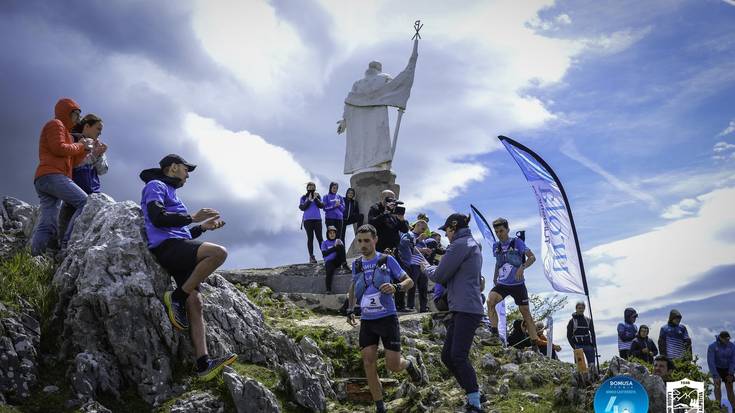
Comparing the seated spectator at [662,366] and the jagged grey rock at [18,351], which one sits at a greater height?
the jagged grey rock at [18,351]

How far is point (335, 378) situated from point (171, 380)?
2.50 metres

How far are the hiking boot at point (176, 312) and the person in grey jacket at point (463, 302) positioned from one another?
269 cm

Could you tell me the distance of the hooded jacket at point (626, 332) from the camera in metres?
11.9

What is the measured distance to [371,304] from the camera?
6957 millimetres

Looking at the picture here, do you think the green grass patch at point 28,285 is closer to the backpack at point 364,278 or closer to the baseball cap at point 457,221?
the backpack at point 364,278

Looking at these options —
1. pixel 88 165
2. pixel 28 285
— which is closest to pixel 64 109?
pixel 88 165

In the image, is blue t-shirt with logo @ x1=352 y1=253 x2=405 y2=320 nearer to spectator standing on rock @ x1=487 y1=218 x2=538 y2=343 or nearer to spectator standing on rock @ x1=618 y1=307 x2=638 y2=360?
spectator standing on rock @ x1=487 y1=218 x2=538 y2=343

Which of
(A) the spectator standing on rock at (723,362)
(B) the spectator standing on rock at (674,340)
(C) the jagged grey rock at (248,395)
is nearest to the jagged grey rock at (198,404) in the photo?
(C) the jagged grey rock at (248,395)

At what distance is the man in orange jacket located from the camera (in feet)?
27.6

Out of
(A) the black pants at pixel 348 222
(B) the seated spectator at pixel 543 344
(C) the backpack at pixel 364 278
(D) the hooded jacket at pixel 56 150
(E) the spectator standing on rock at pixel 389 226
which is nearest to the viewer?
(C) the backpack at pixel 364 278

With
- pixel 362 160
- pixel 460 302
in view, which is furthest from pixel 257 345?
pixel 362 160

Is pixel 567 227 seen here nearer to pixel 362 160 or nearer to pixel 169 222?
pixel 169 222

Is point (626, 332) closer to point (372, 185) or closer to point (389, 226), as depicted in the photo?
point (389, 226)

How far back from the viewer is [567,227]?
9.99 metres
